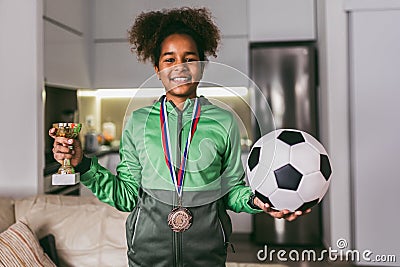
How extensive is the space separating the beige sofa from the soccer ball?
1.20m

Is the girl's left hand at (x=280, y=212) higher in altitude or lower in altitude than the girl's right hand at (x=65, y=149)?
lower

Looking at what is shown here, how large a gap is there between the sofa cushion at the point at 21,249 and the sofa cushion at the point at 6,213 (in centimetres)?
17

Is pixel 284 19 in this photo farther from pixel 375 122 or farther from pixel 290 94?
pixel 375 122

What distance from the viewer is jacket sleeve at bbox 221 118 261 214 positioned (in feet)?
4.46

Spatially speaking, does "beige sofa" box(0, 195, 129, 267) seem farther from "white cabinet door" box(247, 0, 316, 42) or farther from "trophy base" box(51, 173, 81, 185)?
"white cabinet door" box(247, 0, 316, 42)

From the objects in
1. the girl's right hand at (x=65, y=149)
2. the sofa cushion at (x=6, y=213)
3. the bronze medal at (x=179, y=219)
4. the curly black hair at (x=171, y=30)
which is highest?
the curly black hair at (x=171, y=30)

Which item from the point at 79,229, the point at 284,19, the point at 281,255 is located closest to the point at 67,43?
the point at 284,19

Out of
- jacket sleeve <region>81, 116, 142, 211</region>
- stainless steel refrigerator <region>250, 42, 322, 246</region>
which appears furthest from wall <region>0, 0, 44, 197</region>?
stainless steel refrigerator <region>250, 42, 322, 246</region>

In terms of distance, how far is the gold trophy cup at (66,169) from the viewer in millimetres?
1316

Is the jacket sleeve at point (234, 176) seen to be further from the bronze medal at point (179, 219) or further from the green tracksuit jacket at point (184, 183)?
the bronze medal at point (179, 219)

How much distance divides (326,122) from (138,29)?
2.98 metres

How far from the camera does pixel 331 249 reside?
412 centimetres

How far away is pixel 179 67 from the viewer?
133cm

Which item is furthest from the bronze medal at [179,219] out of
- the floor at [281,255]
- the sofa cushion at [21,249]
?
the floor at [281,255]
